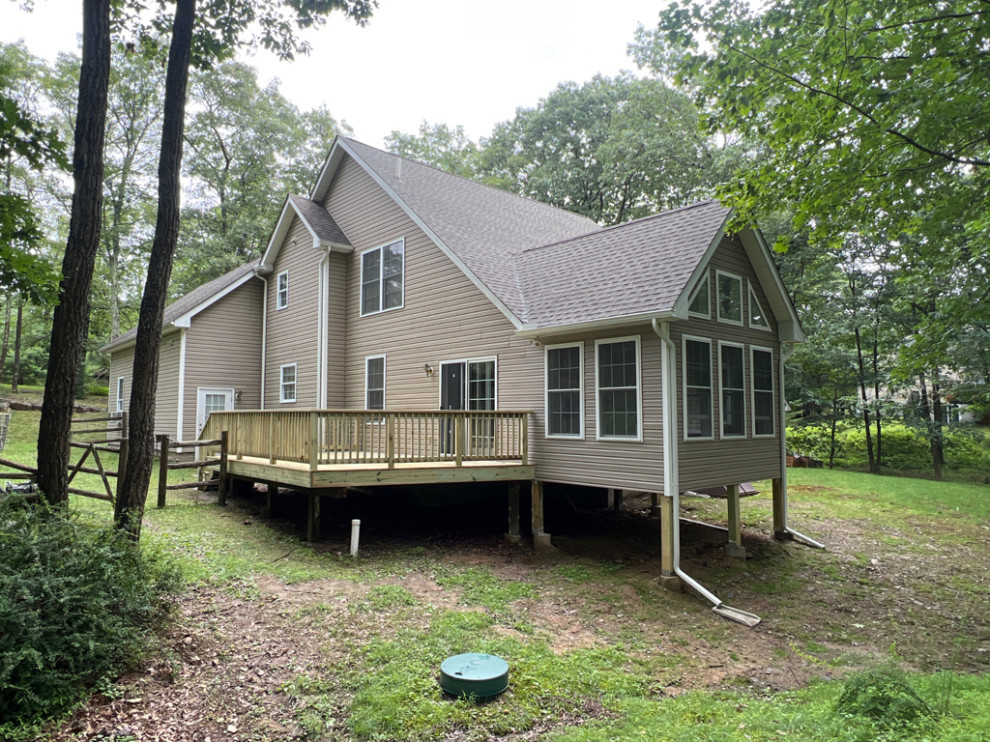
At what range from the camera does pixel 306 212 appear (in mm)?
15500

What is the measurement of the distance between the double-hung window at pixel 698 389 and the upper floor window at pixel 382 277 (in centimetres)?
679

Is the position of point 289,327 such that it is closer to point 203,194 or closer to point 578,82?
point 203,194

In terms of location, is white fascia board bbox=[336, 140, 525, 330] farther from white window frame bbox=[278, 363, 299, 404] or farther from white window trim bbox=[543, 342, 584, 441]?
white window frame bbox=[278, 363, 299, 404]

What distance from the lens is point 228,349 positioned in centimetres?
1725

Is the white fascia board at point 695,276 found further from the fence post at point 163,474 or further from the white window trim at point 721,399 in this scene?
the fence post at point 163,474

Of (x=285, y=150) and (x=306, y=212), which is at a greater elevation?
(x=285, y=150)

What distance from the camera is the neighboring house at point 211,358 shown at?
16.6m

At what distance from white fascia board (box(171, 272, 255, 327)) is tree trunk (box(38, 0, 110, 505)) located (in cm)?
1077

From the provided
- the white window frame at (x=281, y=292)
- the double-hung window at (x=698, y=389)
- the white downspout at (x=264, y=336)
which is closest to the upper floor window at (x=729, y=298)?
the double-hung window at (x=698, y=389)

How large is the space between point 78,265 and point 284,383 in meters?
10.6

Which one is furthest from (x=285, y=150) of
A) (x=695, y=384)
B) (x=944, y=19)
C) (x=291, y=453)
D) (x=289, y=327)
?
(x=944, y=19)

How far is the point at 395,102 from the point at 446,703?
3504 cm

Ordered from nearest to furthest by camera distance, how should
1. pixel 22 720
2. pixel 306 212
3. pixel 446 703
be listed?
pixel 22 720, pixel 446 703, pixel 306 212

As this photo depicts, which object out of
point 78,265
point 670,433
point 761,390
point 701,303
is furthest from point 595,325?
point 78,265
